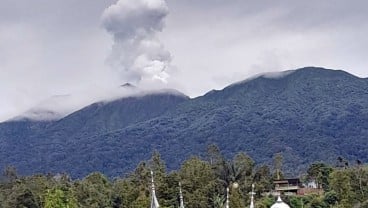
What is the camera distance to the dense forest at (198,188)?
68.1 m

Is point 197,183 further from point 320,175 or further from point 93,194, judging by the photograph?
point 320,175

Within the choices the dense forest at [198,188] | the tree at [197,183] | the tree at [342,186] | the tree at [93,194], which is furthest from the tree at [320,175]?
the tree at [93,194]

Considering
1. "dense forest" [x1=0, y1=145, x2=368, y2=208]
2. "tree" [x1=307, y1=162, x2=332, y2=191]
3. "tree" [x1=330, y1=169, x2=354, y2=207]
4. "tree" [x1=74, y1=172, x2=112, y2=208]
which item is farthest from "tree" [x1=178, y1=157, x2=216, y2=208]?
"tree" [x1=307, y1=162, x2=332, y2=191]

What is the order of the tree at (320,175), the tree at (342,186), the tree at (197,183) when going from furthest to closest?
the tree at (320,175) → the tree at (197,183) → the tree at (342,186)

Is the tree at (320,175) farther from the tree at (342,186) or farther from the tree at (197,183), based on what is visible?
the tree at (197,183)

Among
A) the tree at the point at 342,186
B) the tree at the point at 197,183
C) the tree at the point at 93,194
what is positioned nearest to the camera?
the tree at the point at 342,186

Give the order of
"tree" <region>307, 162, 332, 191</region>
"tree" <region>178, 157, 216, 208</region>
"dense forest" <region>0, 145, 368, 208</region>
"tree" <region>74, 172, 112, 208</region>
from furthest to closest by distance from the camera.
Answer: "tree" <region>307, 162, 332, 191</region> < "tree" <region>74, 172, 112, 208</region> < "tree" <region>178, 157, 216, 208</region> < "dense forest" <region>0, 145, 368, 208</region>

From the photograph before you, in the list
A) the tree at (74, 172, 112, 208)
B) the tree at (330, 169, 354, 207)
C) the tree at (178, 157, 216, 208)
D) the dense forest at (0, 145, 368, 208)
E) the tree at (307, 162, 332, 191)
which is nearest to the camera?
the tree at (330, 169, 354, 207)

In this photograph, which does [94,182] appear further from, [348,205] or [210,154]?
[348,205]

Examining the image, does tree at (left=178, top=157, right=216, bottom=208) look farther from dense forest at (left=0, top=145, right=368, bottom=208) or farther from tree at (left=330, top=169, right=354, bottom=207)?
tree at (left=330, top=169, right=354, bottom=207)

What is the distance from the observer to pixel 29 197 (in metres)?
74.9

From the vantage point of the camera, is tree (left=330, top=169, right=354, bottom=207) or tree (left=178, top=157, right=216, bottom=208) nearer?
tree (left=330, top=169, right=354, bottom=207)

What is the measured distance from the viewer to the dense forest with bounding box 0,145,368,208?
68125 millimetres

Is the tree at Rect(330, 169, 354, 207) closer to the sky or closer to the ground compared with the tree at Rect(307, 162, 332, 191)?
closer to the ground
